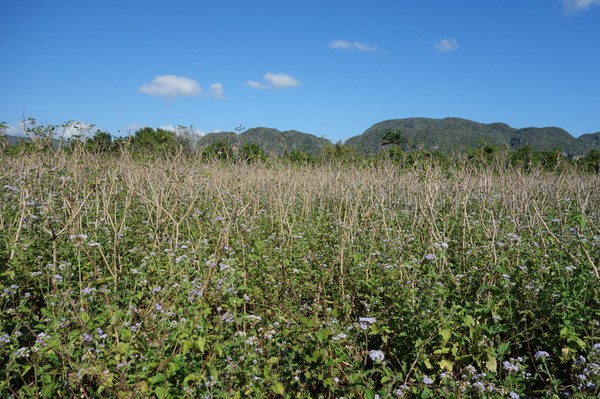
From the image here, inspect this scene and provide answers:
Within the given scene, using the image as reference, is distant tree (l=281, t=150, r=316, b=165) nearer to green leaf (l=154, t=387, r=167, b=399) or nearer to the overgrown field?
the overgrown field

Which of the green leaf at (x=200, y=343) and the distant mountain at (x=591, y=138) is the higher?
the distant mountain at (x=591, y=138)

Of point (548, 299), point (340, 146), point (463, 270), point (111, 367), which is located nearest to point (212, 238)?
point (111, 367)

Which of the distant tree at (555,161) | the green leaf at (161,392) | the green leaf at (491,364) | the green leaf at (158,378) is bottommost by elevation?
the green leaf at (491,364)

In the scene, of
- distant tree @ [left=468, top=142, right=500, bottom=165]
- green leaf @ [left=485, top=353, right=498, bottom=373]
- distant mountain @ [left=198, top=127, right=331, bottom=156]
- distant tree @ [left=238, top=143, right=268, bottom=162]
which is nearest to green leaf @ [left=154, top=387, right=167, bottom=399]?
green leaf @ [left=485, top=353, right=498, bottom=373]

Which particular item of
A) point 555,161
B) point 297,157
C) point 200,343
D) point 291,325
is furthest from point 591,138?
point 200,343

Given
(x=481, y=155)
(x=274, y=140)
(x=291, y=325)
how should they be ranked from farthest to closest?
(x=274, y=140) → (x=481, y=155) → (x=291, y=325)

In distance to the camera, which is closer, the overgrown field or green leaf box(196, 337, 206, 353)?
the overgrown field

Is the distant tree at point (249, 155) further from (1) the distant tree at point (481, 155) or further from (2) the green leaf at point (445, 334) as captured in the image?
(2) the green leaf at point (445, 334)

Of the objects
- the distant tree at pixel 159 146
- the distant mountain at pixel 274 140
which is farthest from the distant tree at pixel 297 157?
the distant tree at pixel 159 146

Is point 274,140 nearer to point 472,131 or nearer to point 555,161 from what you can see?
point 555,161

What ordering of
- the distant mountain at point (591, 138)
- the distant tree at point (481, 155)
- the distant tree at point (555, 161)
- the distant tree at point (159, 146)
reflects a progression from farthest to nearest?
the distant mountain at point (591, 138) → the distant tree at point (159, 146) → the distant tree at point (481, 155) → the distant tree at point (555, 161)

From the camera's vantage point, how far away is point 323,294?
362 centimetres

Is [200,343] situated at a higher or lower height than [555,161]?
lower

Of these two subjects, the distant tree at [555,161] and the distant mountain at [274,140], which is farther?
the distant mountain at [274,140]
